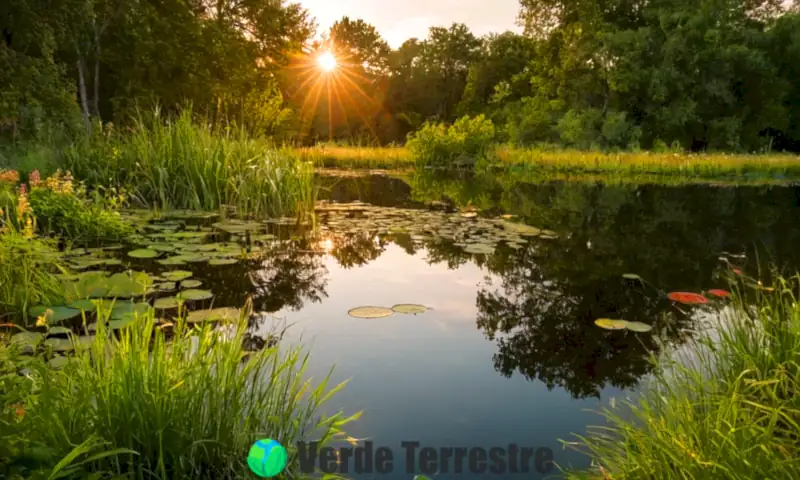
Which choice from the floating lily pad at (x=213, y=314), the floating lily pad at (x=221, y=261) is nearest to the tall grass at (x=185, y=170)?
the floating lily pad at (x=221, y=261)

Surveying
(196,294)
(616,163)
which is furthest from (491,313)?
(616,163)

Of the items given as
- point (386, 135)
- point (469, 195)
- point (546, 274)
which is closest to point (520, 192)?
point (469, 195)

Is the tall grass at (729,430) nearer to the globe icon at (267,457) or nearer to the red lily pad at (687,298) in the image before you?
the globe icon at (267,457)

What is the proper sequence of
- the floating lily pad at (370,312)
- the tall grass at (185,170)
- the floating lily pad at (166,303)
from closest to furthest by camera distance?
1. the floating lily pad at (166,303)
2. the floating lily pad at (370,312)
3. the tall grass at (185,170)

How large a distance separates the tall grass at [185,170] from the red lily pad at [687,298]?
6136mm

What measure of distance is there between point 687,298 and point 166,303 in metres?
4.17

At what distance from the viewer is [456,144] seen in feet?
79.0

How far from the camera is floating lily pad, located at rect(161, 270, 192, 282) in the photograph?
15.8 ft

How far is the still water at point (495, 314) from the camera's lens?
9.50ft

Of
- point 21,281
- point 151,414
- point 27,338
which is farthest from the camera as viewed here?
point 21,281

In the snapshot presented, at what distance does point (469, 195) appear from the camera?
1339 cm

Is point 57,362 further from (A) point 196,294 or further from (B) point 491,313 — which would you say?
(B) point 491,313

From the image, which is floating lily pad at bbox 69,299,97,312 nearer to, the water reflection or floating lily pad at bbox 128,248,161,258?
the water reflection

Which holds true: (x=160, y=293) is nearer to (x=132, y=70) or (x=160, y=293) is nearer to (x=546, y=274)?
(x=546, y=274)
